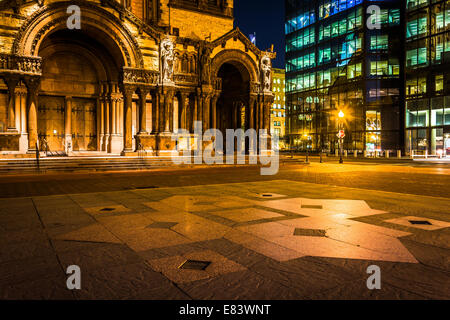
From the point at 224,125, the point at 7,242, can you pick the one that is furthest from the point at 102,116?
the point at 7,242

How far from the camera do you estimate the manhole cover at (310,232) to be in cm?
623

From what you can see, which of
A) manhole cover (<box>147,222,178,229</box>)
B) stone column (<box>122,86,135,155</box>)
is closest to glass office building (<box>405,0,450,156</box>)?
stone column (<box>122,86,135,155</box>)

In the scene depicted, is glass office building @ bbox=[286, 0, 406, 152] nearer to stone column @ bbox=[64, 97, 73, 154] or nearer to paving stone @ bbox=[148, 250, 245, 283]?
stone column @ bbox=[64, 97, 73, 154]

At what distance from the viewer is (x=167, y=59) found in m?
26.5

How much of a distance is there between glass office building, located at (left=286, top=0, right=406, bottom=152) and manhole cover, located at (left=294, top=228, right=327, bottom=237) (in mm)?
46600

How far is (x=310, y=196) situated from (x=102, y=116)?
20897mm

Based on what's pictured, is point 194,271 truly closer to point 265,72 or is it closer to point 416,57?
point 265,72

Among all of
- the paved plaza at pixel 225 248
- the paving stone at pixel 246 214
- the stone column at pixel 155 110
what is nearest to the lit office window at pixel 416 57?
the stone column at pixel 155 110

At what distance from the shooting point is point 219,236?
6219 millimetres

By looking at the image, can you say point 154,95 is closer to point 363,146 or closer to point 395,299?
point 395,299

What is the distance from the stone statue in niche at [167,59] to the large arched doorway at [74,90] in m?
3.17

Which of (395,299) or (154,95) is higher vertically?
(154,95)

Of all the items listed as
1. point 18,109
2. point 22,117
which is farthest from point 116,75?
point 22,117

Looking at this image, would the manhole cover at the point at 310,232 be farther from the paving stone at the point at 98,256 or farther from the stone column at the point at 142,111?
the stone column at the point at 142,111
